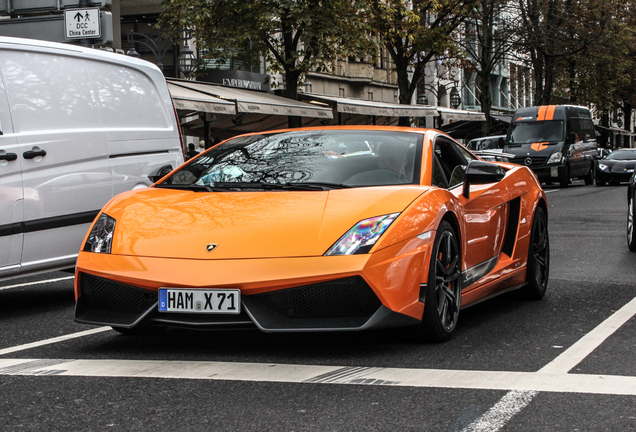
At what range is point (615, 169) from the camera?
30719mm

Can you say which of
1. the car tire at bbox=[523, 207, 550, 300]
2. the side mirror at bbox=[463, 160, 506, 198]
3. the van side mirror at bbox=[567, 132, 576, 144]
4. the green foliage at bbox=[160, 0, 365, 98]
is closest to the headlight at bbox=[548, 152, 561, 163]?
the van side mirror at bbox=[567, 132, 576, 144]

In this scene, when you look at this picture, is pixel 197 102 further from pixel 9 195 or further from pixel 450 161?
pixel 450 161

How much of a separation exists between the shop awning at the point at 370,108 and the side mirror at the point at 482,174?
19.9m

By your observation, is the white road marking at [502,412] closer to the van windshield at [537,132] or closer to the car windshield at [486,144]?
the van windshield at [537,132]

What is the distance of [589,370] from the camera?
4.41 metres

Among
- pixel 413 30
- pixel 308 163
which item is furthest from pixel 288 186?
pixel 413 30

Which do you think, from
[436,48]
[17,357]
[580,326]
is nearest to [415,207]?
[580,326]

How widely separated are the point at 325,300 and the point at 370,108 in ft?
74.0

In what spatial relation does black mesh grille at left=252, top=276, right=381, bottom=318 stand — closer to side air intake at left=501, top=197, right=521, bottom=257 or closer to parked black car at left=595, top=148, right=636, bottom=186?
side air intake at left=501, top=197, right=521, bottom=257

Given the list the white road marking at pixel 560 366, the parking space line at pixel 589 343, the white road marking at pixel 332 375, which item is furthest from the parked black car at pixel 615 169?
the white road marking at pixel 332 375

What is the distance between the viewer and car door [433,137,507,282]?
5730 millimetres

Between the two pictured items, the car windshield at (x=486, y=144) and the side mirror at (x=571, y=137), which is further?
the car windshield at (x=486, y=144)

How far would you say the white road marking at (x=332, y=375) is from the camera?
4.11m

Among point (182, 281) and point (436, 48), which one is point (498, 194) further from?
point (436, 48)
